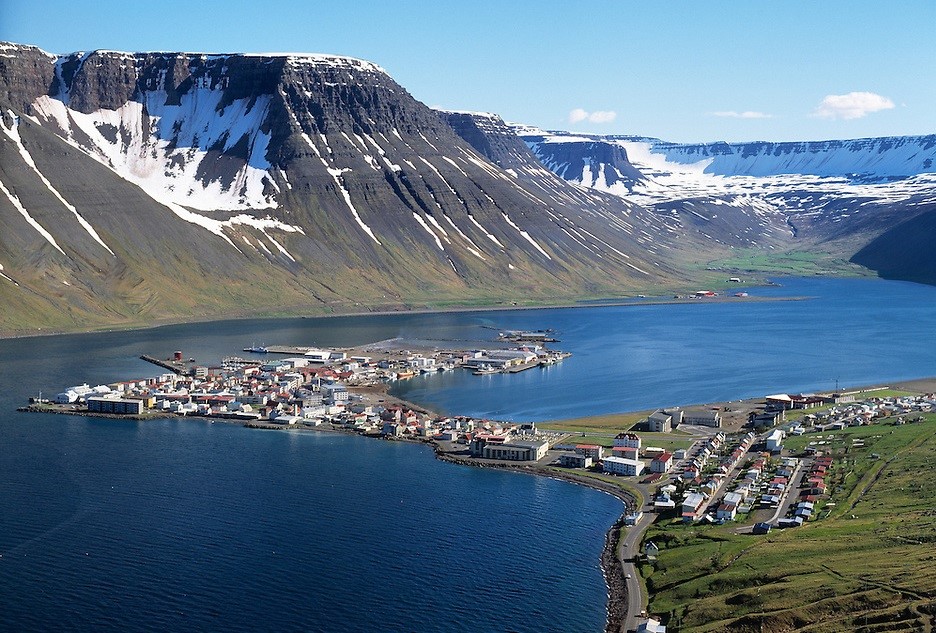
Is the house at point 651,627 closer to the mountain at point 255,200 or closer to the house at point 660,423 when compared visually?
the house at point 660,423

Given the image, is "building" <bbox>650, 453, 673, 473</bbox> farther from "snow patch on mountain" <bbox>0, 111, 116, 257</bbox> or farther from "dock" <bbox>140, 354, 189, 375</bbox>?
"snow patch on mountain" <bbox>0, 111, 116, 257</bbox>

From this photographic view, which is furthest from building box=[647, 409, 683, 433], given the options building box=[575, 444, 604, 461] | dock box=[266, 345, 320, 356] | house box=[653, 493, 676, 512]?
dock box=[266, 345, 320, 356]

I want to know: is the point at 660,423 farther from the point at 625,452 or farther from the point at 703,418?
the point at 625,452

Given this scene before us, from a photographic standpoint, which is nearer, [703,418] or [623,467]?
[623,467]

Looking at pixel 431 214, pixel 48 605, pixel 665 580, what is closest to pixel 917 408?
pixel 665 580

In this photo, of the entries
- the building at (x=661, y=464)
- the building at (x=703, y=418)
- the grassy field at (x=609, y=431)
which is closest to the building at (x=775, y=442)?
the grassy field at (x=609, y=431)

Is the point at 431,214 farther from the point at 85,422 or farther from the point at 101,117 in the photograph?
the point at 85,422

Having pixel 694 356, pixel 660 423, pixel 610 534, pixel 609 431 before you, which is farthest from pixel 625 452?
pixel 694 356
